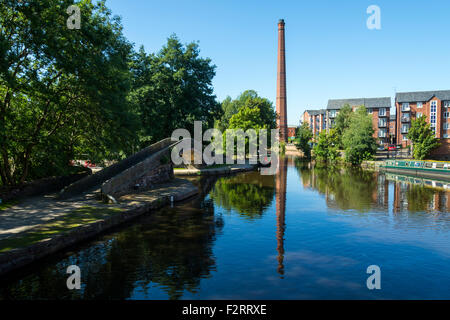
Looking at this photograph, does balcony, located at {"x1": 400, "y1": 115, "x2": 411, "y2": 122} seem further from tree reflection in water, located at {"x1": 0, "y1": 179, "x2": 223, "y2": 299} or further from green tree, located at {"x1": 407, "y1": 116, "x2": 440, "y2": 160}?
tree reflection in water, located at {"x1": 0, "y1": 179, "x2": 223, "y2": 299}

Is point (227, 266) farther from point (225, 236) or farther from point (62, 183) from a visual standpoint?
point (62, 183)

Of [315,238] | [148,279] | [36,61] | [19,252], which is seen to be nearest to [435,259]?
[315,238]

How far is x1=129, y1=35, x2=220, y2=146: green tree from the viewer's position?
41906 mm

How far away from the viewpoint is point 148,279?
11.8m

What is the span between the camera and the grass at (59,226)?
41.6 feet

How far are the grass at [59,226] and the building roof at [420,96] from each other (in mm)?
91869

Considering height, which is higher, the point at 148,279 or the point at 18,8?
the point at 18,8

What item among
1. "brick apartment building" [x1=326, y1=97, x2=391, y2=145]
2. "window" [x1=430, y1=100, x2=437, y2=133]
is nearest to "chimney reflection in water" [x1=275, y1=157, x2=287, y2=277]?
"window" [x1=430, y1=100, x2=437, y2=133]

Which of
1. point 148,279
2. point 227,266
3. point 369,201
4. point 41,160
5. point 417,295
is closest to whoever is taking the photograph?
point 417,295

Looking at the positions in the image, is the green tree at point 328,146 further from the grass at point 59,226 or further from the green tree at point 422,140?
the grass at point 59,226

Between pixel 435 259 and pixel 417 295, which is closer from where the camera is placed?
pixel 417 295

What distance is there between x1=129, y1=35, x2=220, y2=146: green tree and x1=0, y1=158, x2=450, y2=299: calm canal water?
66.6 ft

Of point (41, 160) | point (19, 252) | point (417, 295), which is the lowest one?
point (417, 295)

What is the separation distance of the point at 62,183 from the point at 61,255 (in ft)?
39.7
